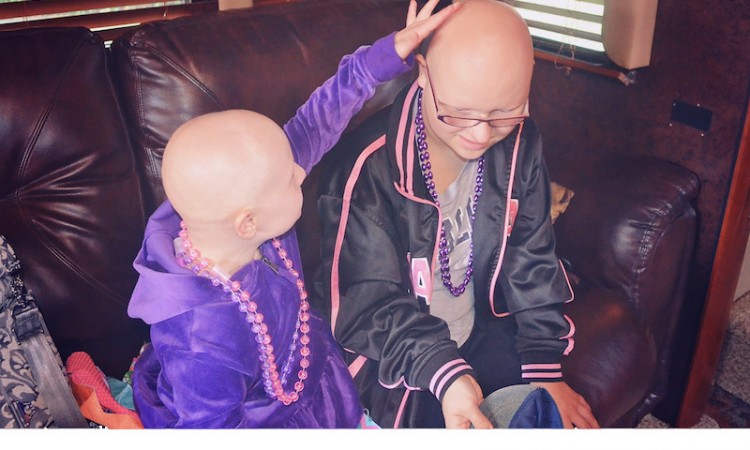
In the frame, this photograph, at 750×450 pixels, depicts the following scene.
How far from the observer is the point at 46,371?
0.89 meters

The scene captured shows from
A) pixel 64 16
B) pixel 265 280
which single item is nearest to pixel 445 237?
pixel 265 280

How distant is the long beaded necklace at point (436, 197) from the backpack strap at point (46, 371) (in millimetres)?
545

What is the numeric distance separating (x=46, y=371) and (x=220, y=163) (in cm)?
40

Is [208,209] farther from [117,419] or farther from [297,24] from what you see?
[297,24]

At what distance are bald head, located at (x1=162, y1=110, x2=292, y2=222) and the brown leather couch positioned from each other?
31 centimetres

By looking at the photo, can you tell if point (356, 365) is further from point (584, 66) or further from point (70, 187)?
point (584, 66)

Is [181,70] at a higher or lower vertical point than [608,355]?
higher

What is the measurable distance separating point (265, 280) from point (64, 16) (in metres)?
0.60

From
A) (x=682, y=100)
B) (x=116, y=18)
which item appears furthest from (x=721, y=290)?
(x=116, y=18)

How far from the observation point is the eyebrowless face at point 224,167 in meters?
0.74

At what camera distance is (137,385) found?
93cm

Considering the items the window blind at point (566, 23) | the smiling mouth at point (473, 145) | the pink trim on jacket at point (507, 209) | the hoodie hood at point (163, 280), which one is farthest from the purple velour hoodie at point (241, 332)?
the window blind at point (566, 23)

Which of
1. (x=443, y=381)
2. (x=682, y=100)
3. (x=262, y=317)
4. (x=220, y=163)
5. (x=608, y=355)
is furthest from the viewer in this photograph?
(x=682, y=100)

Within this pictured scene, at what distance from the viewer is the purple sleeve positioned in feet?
3.09
